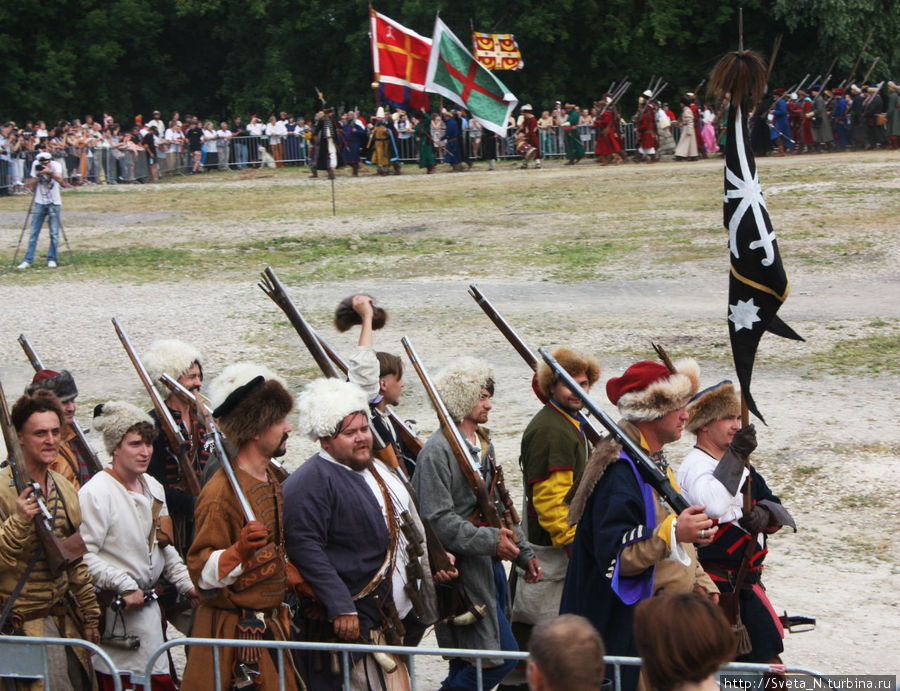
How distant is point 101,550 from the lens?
5117 millimetres

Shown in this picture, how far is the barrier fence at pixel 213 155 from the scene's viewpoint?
33.6 meters

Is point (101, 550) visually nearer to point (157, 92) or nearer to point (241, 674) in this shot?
point (241, 674)

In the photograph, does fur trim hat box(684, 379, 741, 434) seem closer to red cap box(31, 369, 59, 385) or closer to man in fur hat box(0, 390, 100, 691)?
man in fur hat box(0, 390, 100, 691)

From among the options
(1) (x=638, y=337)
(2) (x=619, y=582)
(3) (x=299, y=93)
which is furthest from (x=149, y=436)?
(3) (x=299, y=93)

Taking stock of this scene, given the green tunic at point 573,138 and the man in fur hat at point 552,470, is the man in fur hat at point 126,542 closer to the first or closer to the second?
the man in fur hat at point 552,470

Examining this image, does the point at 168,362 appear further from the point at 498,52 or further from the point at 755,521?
the point at 498,52

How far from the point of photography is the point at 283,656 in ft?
14.1

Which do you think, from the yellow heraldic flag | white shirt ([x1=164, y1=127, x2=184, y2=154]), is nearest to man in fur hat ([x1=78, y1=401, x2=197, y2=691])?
white shirt ([x1=164, y1=127, x2=184, y2=154])

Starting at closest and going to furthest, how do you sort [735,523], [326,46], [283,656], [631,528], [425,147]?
1. [631,528]
2. [283,656]
3. [735,523]
4. [425,147]
5. [326,46]

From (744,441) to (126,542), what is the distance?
253 centimetres

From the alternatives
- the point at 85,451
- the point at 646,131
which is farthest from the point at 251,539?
the point at 646,131

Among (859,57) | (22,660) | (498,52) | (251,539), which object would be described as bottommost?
(22,660)

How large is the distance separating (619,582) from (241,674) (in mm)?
1336

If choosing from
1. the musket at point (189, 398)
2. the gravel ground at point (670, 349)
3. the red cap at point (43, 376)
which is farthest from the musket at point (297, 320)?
the gravel ground at point (670, 349)
